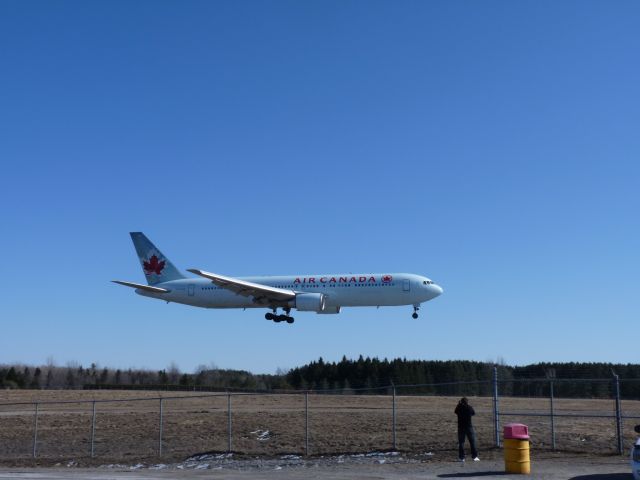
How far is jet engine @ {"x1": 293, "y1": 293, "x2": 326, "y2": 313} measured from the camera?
46094 millimetres

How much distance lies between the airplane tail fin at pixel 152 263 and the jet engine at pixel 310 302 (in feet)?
38.9

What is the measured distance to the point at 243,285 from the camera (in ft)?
151

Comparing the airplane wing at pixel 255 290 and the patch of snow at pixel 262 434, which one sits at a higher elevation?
the airplane wing at pixel 255 290

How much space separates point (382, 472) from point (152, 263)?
41.1 metres

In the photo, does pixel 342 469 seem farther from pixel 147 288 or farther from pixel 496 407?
pixel 147 288

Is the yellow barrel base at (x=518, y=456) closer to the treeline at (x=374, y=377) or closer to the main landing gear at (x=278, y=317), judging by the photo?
the main landing gear at (x=278, y=317)

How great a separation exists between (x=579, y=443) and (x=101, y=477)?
45.5 ft

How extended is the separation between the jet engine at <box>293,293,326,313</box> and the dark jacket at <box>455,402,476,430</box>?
27152mm

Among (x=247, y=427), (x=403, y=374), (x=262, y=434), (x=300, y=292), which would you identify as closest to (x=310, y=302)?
(x=300, y=292)

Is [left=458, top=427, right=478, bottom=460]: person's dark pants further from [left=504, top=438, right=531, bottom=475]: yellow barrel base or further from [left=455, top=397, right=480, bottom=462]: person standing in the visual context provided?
[left=504, top=438, right=531, bottom=475]: yellow barrel base

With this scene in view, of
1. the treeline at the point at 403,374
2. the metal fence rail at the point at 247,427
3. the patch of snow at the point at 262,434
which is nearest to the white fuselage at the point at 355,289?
the metal fence rail at the point at 247,427

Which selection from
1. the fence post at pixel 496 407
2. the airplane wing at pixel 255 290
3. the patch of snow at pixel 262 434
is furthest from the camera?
the airplane wing at pixel 255 290

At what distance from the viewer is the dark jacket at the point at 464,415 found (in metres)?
19.0

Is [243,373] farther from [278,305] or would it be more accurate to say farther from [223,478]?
[223,478]
